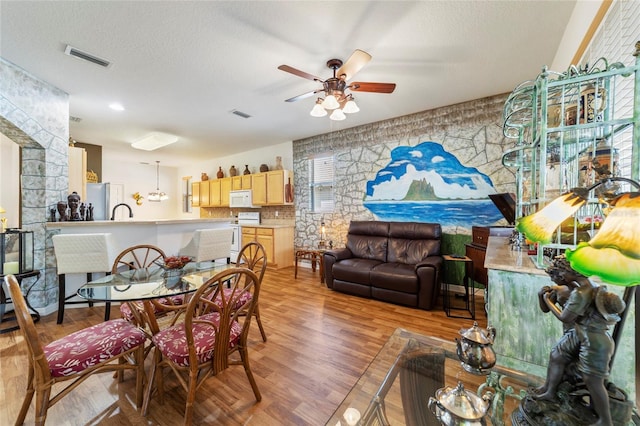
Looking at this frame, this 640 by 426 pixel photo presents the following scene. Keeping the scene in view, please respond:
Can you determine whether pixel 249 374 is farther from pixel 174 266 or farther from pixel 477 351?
pixel 477 351

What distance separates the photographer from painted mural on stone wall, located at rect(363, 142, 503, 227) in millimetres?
3719

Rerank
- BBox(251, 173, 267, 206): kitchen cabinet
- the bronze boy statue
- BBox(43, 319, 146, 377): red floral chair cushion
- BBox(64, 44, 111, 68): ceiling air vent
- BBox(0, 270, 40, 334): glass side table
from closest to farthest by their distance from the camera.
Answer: the bronze boy statue < BBox(43, 319, 146, 377): red floral chair cushion < BBox(64, 44, 111, 68): ceiling air vent < BBox(0, 270, 40, 334): glass side table < BBox(251, 173, 267, 206): kitchen cabinet

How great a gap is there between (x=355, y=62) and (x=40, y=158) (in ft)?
13.1

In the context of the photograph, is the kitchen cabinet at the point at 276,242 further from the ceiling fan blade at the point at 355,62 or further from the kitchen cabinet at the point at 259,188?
the ceiling fan blade at the point at 355,62

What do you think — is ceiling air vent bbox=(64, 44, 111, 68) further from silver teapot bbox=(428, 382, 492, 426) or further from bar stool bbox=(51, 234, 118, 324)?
silver teapot bbox=(428, 382, 492, 426)

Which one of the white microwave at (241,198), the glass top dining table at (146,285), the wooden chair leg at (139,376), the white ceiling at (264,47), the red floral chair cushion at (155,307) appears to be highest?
the white ceiling at (264,47)

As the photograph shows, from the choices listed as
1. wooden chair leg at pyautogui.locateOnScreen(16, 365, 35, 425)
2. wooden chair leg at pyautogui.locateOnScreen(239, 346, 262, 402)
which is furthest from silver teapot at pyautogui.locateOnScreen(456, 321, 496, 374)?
wooden chair leg at pyautogui.locateOnScreen(16, 365, 35, 425)

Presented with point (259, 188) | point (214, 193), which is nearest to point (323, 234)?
point (259, 188)

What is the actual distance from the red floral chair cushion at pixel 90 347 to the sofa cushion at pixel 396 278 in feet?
8.92

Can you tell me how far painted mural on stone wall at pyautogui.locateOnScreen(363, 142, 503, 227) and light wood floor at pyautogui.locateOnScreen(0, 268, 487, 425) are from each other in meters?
1.41

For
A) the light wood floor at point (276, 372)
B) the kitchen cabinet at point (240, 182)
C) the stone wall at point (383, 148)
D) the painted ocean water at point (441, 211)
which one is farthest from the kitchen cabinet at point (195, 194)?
the painted ocean water at point (441, 211)

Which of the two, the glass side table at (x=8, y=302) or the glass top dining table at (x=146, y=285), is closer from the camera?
the glass top dining table at (x=146, y=285)

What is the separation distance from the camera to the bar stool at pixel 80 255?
111 inches

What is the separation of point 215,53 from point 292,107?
150 centimetres
